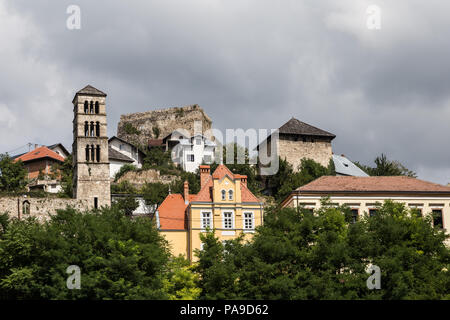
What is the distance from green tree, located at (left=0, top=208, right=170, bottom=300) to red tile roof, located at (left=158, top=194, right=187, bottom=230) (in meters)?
9.02

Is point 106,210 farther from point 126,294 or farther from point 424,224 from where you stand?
point 424,224

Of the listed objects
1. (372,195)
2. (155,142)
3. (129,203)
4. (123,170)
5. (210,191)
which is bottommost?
(372,195)

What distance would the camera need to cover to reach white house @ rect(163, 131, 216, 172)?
107 metres

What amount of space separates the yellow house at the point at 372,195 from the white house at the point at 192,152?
→ 43.1m

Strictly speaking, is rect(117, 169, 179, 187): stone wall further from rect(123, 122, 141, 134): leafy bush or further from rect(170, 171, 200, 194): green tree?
rect(123, 122, 141, 134): leafy bush

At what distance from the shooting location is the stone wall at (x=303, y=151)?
3702 inches

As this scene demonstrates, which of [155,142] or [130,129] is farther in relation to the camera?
[130,129]

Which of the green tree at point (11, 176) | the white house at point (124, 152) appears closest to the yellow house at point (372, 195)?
the green tree at point (11, 176)

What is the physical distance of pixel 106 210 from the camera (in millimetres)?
54750

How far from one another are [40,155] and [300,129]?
36114 millimetres

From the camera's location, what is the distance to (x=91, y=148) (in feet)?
267

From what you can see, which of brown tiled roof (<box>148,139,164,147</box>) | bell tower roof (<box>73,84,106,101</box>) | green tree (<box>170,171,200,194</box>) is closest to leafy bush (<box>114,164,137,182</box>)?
green tree (<box>170,171,200,194</box>)

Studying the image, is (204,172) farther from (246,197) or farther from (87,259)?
(87,259)

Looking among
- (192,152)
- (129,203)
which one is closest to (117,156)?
(192,152)
